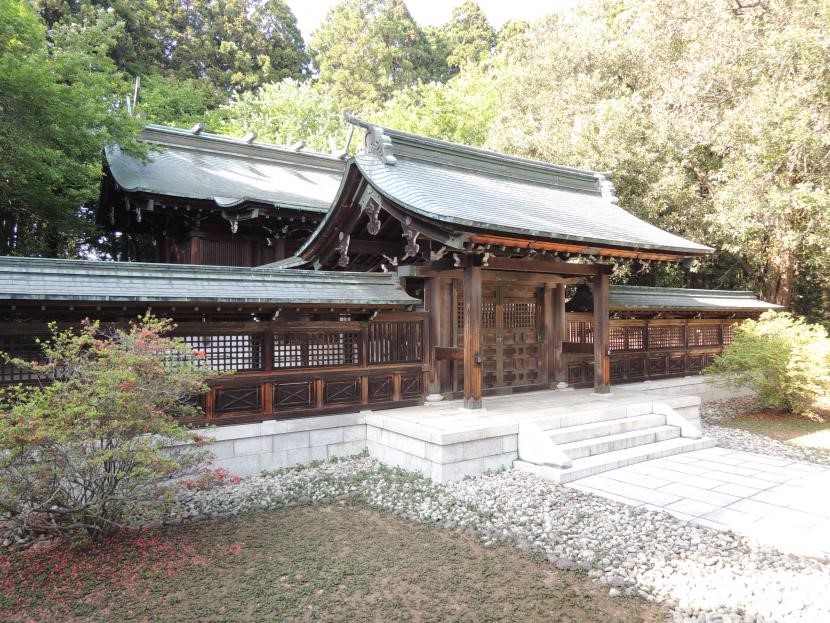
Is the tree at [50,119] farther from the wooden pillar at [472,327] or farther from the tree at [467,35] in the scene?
the tree at [467,35]

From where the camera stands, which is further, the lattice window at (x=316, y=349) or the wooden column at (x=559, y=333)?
the wooden column at (x=559, y=333)

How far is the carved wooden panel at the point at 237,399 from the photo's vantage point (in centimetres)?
724

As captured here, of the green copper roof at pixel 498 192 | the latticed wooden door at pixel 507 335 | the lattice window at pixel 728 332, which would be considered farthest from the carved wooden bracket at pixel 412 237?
the lattice window at pixel 728 332

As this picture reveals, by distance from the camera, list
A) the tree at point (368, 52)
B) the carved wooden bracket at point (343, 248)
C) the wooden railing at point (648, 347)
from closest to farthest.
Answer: the carved wooden bracket at point (343, 248), the wooden railing at point (648, 347), the tree at point (368, 52)

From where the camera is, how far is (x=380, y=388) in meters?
8.45

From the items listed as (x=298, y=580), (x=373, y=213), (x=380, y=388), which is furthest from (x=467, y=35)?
(x=298, y=580)

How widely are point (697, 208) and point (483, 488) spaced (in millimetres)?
12702

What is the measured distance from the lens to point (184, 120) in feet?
74.2

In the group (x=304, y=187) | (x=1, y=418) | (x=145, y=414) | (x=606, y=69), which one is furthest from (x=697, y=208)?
(x=1, y=418)

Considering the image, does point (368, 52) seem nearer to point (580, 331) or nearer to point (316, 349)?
point (580, 331)

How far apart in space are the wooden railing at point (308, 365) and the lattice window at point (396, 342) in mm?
15

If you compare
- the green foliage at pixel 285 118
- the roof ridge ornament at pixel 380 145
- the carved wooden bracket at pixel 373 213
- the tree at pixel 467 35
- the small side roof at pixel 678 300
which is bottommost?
the small side roof at pixel 678 300

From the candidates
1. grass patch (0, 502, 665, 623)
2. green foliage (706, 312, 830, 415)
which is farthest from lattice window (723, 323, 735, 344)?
grass patch (0, 502, 665, 623)

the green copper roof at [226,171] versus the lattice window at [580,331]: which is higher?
the green copper roof at [226,171]
